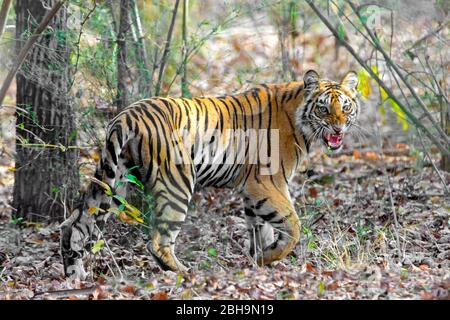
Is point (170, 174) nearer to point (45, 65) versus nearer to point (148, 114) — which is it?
point (148, 114)

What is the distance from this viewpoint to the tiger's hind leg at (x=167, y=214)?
6848mm

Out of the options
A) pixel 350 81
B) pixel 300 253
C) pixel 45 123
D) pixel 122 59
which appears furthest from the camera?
pixel 45 123

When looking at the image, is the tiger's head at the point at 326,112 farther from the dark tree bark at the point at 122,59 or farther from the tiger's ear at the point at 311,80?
the dark tree bark at the point at 122,59

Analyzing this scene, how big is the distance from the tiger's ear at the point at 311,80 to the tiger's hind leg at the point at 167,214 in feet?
5.32

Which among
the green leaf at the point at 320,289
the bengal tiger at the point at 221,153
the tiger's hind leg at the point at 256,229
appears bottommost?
the green leaf at the point at 320,289

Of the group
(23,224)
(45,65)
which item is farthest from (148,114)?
(23,224)

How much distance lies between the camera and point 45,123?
867cm

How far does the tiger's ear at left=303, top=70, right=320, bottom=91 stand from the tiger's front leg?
1021 mm

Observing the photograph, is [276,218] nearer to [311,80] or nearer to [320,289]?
[311,80]

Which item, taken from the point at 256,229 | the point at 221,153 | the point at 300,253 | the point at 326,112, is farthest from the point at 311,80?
the point at 300,253

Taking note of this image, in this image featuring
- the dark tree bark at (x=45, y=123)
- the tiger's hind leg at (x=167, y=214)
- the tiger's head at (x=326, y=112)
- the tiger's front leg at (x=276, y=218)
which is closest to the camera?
the tiger's hind leg at (x=167, y=214)

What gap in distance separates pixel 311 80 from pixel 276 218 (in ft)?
4.43

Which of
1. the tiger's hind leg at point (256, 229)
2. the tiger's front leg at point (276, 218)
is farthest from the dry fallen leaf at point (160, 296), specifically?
the tiger's hind leg at point (256, 229)

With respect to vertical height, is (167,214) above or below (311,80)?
below
